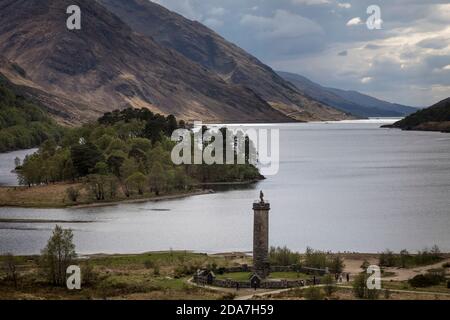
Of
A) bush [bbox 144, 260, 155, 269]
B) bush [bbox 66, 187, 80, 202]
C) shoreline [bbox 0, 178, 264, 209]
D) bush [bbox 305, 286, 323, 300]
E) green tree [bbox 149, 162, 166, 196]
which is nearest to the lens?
bush [bbox 305, 286, 323, 300]

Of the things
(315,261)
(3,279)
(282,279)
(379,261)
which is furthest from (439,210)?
(3,279)

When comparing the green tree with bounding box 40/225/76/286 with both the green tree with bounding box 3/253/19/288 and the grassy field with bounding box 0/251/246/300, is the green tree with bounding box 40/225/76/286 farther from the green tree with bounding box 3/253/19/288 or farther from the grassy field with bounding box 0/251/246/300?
the green tree with bounding box 3/253/19/288

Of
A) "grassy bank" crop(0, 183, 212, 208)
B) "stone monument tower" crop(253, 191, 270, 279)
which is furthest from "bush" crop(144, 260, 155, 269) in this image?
"grassy bank" crop(0, 183, 212, 208)

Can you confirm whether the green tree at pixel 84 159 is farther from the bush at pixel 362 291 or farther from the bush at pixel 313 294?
the bush at pixel 313 294

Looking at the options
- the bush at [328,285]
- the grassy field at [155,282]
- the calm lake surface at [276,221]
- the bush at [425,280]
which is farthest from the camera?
the calm lake surface at [276,221]

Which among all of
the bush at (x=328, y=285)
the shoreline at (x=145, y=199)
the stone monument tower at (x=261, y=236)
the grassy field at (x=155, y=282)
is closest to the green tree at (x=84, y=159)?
the shoreline at (x=145, y=199)

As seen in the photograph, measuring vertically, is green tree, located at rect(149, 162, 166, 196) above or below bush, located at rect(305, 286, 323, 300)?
above

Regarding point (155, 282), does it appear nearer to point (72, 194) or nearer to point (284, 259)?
point (284, 259)
